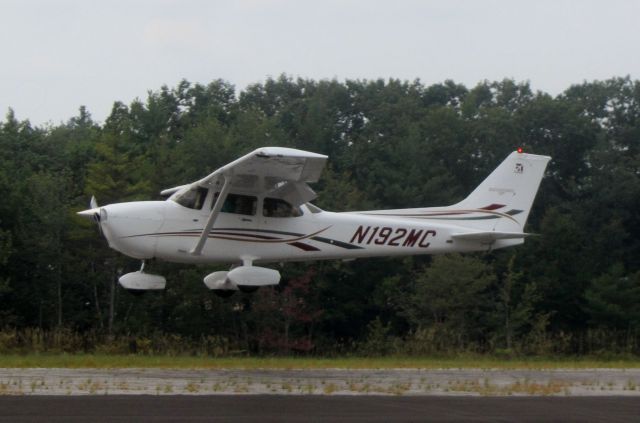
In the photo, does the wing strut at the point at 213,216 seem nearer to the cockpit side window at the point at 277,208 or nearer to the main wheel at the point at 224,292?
the cockpit side window at the point at 277,208

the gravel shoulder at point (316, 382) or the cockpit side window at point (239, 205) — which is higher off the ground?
the cockpit side window at point (239, 205)

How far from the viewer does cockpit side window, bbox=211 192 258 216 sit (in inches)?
827

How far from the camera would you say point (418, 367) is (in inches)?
846

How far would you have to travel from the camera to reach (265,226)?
832 inches

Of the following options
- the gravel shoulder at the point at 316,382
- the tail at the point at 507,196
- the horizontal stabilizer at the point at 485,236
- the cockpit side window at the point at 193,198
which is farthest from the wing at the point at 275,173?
the tail at the point at 507,196

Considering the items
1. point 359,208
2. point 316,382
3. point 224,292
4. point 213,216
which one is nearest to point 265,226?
point 213,216

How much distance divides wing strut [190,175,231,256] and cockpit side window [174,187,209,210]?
40 cm

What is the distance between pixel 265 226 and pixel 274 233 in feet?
0.68

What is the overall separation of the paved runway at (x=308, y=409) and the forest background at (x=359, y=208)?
42.0ft

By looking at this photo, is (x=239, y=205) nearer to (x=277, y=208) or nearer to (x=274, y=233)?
(x=277, y=208)

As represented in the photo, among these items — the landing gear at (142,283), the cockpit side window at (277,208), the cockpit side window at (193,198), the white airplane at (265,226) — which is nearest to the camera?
the white airplane at (265,226)

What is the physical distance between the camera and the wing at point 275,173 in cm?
1888

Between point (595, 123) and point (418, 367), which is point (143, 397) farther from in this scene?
point (595, 123)

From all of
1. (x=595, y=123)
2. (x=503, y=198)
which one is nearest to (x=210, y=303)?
(x=503, y=198)
